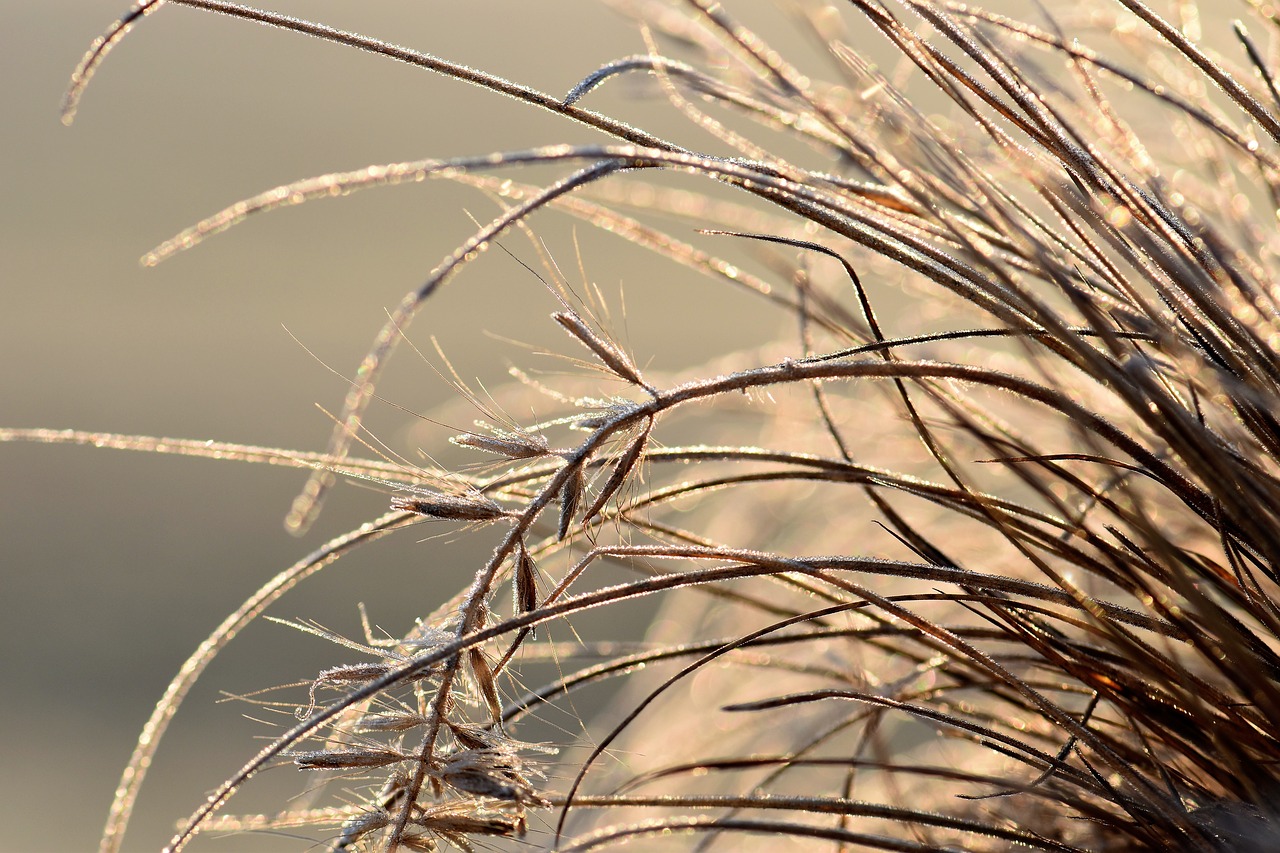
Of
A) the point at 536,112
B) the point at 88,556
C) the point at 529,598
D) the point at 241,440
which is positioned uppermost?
the point at 536,112

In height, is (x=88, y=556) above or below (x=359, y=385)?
above

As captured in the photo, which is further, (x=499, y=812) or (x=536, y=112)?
(x=536, y=112)

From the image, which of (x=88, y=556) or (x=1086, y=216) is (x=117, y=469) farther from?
(x=1086, y=216)

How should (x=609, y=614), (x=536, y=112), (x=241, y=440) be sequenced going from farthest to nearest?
(x=536, y=112), (x=241, y=440), (x=609, y=614)

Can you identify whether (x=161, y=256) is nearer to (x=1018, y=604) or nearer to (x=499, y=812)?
(x=499, y=812)

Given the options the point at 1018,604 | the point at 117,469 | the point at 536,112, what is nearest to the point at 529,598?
the point at 1018,604

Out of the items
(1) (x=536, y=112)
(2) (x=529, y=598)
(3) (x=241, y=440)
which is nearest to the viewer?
(2) (x=529, y=598)

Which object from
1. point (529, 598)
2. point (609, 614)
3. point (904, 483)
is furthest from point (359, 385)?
point (609, 614)

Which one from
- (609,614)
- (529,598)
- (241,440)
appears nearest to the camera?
(529,598)

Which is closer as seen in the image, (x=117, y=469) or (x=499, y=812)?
(x=499, y=812)
